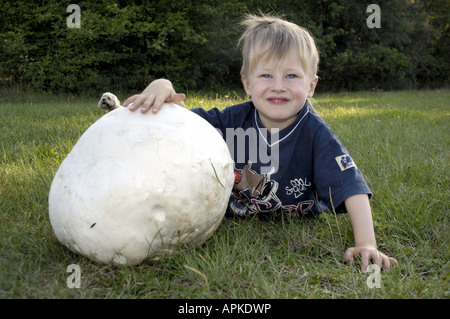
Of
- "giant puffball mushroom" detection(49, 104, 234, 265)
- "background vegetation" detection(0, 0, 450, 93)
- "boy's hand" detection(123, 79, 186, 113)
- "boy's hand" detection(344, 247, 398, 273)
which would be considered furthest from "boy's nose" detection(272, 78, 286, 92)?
"background vegetation" detection(0, 0, 450, 93)

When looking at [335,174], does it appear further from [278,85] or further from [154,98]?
[154,98]

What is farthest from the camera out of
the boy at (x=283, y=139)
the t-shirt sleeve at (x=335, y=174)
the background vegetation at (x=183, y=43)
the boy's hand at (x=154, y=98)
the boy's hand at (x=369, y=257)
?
the background vegetation at (x=183, y=43)

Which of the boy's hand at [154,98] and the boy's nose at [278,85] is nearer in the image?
the boy's hand at [154,98]

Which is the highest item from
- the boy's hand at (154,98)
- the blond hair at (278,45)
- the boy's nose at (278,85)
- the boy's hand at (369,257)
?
the blond hair at (278,45)

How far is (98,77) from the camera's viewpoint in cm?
1221

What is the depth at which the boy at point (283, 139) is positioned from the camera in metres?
2.21

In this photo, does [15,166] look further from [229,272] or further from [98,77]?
[98,77]

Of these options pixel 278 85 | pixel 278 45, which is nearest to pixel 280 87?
pixel 278 85

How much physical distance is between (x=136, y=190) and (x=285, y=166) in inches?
40.0

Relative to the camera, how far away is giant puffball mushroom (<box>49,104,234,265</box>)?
5.26ft

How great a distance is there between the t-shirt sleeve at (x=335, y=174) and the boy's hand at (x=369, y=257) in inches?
10.0

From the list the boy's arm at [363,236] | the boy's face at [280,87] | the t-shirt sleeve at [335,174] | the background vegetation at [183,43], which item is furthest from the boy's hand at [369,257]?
the background vegetation at [183,43]

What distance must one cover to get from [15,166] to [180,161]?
176 centimetres

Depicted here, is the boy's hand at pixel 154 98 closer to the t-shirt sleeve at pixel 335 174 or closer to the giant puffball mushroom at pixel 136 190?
the giant puffball mushroom at pixel 136 190
